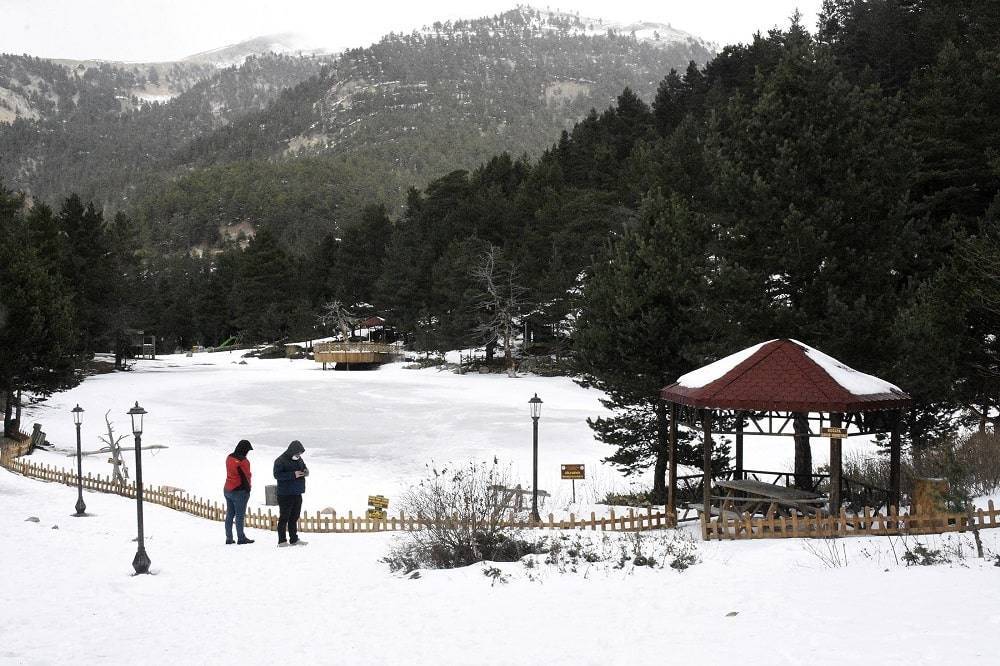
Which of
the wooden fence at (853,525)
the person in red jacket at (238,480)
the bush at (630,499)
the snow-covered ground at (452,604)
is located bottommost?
the bush at (630,499)

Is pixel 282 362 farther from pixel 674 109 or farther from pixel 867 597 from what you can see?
pixel 867 597

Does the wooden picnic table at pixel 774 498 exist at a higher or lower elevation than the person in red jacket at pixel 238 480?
lower

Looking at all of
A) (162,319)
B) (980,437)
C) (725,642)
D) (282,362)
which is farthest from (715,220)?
(162,319)

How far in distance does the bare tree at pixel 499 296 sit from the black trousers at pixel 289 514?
40054 millimetres

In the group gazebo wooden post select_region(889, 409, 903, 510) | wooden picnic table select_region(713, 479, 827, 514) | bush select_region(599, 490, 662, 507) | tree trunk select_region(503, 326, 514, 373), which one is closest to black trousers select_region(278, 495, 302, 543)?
wooden picnic table select_region(713, 479, 827, 514)

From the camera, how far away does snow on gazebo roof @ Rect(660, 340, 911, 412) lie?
13.8 meters

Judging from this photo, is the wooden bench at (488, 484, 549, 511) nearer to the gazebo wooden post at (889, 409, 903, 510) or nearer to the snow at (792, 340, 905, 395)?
the snow at (792, 340, 905, 395)

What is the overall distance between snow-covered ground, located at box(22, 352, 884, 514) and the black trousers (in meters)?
5.54

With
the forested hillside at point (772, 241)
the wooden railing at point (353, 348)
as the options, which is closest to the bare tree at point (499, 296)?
the forested hillside at point (772, 241)

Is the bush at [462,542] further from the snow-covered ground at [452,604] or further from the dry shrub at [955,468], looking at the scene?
the dry shrub at [955,468]

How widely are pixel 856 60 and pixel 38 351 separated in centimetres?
5447

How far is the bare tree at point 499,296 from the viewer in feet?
185

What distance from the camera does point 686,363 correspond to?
20875mm

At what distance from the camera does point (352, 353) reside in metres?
66.0
